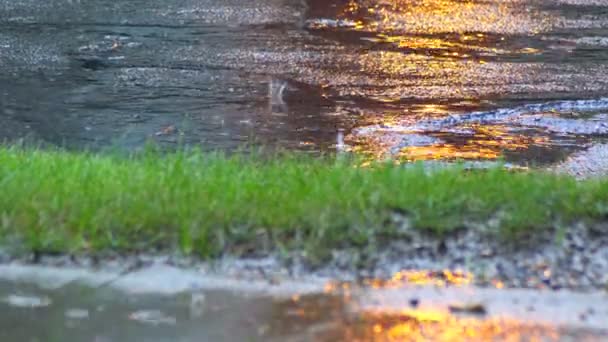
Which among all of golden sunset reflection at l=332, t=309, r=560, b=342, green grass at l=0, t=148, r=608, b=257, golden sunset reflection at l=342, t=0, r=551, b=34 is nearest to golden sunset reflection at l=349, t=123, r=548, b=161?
green grass at l=0, t=148, r=608, b=257

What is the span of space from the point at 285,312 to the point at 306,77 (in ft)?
23.7

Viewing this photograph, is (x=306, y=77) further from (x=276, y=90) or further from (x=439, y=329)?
(x=439, y=329)

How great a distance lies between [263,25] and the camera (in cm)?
1551

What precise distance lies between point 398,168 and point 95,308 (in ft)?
7.75

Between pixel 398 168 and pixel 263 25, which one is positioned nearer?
pixel 398 168

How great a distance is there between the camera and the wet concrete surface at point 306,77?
29.9ft

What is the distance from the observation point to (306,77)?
38.0 feet

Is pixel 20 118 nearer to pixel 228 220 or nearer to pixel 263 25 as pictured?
pixel 228 220

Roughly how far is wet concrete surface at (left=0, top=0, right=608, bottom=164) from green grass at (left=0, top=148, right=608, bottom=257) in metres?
2.09

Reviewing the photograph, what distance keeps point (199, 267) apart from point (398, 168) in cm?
177

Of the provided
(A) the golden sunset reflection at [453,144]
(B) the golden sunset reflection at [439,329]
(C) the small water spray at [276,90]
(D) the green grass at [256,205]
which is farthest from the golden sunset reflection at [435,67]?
(B) the golden sunset reflection at [439,329]

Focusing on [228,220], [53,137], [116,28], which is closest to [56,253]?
[228,220]

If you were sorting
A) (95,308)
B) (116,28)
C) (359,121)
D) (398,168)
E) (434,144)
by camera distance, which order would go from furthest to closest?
1. (116,28)
2. (359,121)
3. (434,144)
4. (398,168)
5. (95,308)

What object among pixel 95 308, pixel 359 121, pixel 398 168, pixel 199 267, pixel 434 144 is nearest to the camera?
pixel 95 308
